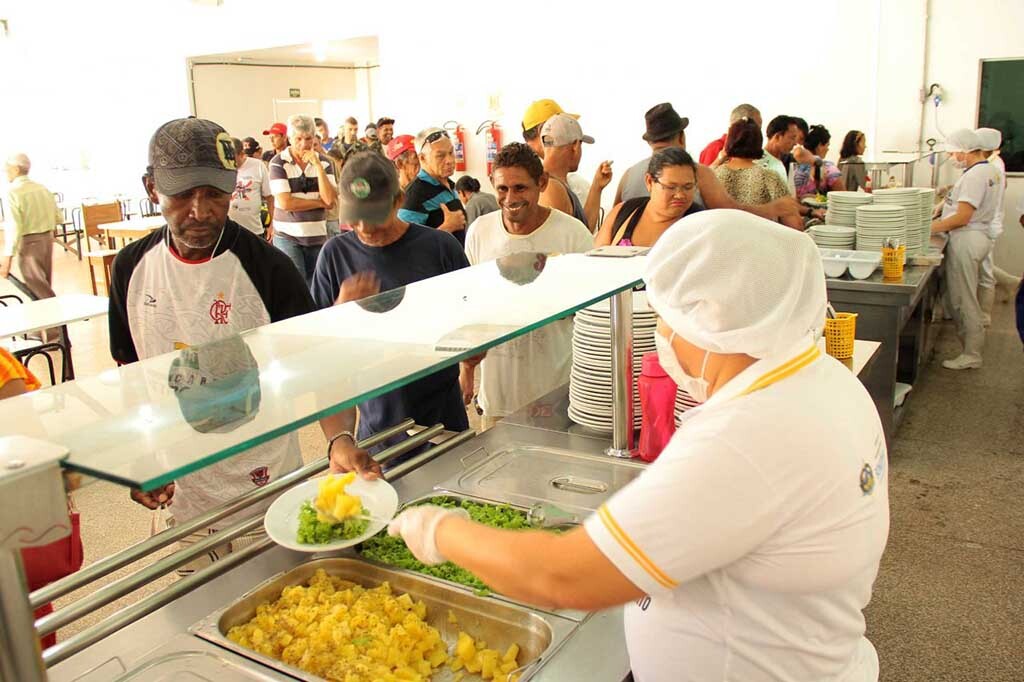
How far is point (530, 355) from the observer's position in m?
2.78

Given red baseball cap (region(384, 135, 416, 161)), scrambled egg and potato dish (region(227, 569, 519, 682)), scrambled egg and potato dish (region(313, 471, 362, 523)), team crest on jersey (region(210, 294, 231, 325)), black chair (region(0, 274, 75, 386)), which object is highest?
red baseball cap (region(384, 135, 416, 161))

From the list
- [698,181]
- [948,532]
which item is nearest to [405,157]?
[698,181]

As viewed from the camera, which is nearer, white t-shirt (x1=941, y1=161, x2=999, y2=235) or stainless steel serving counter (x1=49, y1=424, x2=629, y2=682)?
stainless steel serving counter (x1=49, y1=424, x2=629, y2=682)

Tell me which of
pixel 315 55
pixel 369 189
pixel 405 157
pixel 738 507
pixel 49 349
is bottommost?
pixel 49 349

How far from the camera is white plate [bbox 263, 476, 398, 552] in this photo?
139 cm

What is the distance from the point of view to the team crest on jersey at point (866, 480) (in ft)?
3.28

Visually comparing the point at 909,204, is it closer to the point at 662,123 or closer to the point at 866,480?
the point at 662,123

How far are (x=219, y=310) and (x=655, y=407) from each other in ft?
3.17

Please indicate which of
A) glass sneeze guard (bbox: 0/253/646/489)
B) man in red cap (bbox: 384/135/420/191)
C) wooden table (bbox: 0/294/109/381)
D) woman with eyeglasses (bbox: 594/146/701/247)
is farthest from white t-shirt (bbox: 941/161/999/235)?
wooden table (bbox: 0/294/109/381)

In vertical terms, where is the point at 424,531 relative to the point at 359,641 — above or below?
above

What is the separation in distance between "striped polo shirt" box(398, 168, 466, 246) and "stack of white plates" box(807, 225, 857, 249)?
1873 millimetres

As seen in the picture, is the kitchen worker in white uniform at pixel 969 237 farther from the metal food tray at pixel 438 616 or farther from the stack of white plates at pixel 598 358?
the metal food tray at pixel 438 616

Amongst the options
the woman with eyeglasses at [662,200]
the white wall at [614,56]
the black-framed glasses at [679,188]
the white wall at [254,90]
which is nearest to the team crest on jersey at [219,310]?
the woman with eyeglasses at [662,200]

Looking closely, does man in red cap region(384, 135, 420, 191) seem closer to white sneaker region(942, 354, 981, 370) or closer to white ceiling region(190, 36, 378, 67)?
white sneaker region(942, 354, 981, 370)
